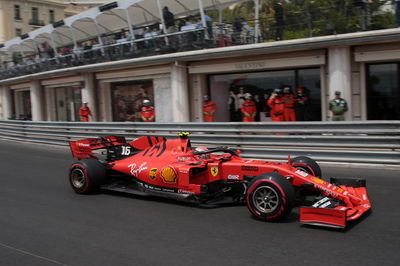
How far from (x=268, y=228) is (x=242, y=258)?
1.00 metres

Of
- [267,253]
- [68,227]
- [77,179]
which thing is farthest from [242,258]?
[77,179]

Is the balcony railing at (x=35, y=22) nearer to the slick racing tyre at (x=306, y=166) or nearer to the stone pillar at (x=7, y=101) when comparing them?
the stone pillar at (x=7, y=101)

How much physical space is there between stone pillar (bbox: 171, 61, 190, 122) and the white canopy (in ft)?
7.86

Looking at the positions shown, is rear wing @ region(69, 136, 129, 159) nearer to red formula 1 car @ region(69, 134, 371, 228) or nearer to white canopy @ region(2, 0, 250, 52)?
red formula 1 car @ region(69, 134, 371, 228)

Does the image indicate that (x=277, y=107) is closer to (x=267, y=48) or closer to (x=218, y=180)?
(x=267, y=48)

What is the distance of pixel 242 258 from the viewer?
414 cm

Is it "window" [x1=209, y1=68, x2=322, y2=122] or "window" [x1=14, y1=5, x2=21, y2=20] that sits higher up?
"window" [x1=14, y1=5, x2=21, y2=20]

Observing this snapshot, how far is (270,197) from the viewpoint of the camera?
17.1ft

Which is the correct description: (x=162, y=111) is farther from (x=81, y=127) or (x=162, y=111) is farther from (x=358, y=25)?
(x=358, y=25)

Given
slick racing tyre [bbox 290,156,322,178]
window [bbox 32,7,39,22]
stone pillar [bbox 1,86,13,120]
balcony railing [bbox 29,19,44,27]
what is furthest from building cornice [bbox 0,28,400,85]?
window [bbox 32,7,39,22]

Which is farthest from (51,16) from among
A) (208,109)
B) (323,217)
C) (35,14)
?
(323,217)

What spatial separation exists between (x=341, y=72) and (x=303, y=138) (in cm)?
358

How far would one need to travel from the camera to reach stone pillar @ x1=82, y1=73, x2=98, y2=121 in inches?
774

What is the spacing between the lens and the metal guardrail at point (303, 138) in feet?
27.5
